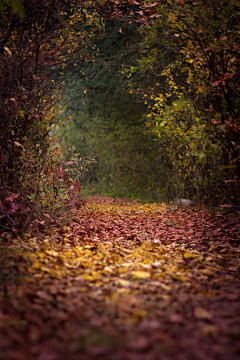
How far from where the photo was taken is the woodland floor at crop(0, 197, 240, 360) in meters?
1.99

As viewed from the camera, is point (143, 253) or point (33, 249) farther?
point (143, 253)

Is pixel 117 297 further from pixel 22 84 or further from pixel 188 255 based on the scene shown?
pixel 22 84

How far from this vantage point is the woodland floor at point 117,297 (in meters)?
1.99

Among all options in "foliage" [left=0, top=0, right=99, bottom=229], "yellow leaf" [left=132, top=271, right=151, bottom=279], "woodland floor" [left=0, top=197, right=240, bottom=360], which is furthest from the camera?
"foliage" [left=0, top=0, right=99, bottom=229]

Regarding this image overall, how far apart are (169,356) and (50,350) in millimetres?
638

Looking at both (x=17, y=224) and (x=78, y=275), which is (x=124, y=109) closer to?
(x=17, y=224)

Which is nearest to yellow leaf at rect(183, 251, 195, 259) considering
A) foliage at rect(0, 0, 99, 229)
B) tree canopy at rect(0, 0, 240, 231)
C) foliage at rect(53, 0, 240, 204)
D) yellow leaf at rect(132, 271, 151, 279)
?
yellow leaf at rect(132, 271, 151, 279)

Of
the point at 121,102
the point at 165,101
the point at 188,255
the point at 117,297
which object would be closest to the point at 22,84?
the point at 188,255

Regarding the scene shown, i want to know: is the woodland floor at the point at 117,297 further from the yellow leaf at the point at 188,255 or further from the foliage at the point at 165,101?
the foliage at the point at 165,101

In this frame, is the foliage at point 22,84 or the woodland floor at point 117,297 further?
the foliage at point 22,84

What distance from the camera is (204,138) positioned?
7238mm

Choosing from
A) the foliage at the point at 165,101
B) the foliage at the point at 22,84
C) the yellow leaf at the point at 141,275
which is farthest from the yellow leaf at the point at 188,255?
the foliage at the point at 165,101

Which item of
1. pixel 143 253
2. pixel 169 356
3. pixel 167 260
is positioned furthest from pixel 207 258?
pixel 169 356

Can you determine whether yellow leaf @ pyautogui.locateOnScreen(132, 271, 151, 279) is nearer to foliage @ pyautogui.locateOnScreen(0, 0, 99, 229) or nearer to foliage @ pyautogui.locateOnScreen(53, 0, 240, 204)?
foliage @ pyautogui.locateOnScreen(0, 0, 99, 229)
